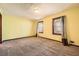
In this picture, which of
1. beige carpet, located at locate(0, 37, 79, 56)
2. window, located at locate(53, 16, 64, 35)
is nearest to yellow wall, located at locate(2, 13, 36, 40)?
beige carpet, located at locate(0, 37, 79, 56)

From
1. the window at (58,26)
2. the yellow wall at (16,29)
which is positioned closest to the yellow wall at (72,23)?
the window at (58,26)

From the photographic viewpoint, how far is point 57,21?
10.8 feet

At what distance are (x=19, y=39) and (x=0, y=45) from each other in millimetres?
610

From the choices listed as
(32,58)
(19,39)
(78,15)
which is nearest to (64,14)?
(78,15)

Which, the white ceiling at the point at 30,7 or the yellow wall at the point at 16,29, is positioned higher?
the white ceiling at the point at 30,7

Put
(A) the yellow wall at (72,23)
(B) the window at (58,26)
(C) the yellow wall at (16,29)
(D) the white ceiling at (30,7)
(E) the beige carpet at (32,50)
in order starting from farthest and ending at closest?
1. (C) the yellow wall at (16,29)
2. (B) the window at (58,26)
3. (A) the yellow wall at (72,23)
4. (E) the beige carpet at (32,50)
5. (D) the white ceiling at (30,7)

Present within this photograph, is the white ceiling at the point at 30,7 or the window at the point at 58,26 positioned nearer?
the white ceiling at the point at 30,7

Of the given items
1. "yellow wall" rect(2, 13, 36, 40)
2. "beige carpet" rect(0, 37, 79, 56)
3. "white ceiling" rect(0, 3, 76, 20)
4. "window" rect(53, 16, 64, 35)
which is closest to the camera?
"white ceiling" rect(0, 3, 76, 20)

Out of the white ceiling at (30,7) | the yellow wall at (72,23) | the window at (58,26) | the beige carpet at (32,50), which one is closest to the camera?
the white ceiling at (30,7)

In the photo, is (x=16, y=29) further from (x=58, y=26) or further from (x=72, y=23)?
(x=72, y=23)

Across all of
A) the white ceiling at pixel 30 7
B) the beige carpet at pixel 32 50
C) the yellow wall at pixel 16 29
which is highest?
the white ceiling at pixel 30 7

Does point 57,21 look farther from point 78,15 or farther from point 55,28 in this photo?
point 78,15

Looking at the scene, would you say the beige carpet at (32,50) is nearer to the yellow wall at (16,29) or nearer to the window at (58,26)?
the yellow wall at (16,29)

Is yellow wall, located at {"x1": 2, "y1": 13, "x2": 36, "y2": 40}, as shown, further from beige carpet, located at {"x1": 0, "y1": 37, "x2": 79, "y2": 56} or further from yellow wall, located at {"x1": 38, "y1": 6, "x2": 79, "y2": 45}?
yellow wall, located at {"x1": 38, "y1": 6, "x2": 79, "y2": 45}
